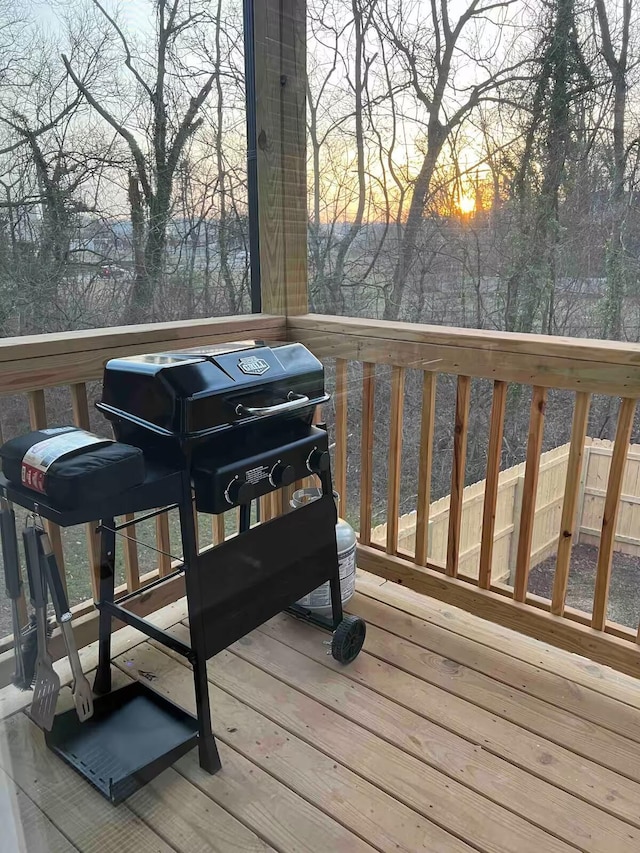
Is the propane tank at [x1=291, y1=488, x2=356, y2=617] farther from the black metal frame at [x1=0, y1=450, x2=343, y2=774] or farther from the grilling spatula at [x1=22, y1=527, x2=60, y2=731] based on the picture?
the grilling spatula at [x1=22, y1=527, x2=60, y2=731]

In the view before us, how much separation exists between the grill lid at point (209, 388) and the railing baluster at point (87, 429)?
0.24 meters

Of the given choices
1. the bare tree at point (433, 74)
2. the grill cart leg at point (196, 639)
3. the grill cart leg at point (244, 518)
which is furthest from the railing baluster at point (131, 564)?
the bare tree at point (433, 74)

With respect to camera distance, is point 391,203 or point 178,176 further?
point 391,203

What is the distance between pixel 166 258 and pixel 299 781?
60.8 inches

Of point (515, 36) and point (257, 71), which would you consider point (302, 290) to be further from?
point (515, 36)

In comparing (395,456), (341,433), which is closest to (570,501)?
(395,456)

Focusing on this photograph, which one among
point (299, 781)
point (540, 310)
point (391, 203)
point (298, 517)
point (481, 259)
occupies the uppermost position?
point (391, 203)

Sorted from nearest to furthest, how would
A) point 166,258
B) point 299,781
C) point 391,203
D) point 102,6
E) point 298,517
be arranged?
1. point 299,781
2. point 102,6
3. point 298,517
4. point 166,258
5. point 391,203

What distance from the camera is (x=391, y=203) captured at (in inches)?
84.1

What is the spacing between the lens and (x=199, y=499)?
1528 mm

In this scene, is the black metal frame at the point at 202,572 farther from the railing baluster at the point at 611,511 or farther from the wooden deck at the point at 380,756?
the railing baluster at the point at 611,511

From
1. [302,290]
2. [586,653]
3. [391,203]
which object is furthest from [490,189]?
[586,653]

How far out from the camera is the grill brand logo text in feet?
5.14

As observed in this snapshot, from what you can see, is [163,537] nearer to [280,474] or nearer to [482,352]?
[280,474]
